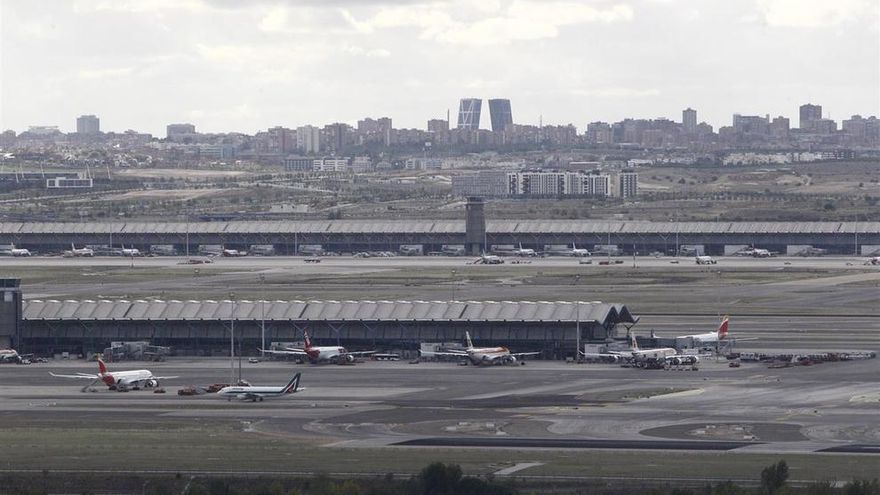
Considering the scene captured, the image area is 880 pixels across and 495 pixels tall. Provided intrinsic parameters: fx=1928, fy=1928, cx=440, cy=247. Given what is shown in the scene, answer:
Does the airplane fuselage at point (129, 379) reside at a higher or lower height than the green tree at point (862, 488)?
lower

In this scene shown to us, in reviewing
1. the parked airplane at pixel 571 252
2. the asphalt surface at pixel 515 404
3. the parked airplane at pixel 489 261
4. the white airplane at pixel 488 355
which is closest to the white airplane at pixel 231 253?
the parked airplane at pixel 489 261

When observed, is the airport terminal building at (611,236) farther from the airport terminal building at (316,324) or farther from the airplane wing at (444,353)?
the airplane wing at (444,353)

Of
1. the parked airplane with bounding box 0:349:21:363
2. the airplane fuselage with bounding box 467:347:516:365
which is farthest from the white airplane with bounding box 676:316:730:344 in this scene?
the parked airplane with bounding box 0:349:21:363

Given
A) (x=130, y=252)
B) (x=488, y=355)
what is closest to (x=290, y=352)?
(x=488, y=355)

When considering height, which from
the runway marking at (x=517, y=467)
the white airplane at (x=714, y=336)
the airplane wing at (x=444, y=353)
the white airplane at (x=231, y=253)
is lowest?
the white airplane at (x=231, y=253)

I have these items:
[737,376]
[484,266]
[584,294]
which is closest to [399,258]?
[484,266]

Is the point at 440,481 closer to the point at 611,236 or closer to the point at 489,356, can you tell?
the point at 489,356

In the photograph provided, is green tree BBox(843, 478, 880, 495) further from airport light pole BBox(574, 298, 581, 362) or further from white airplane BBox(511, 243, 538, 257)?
white airplane BBox(511, 243, 538, 257)

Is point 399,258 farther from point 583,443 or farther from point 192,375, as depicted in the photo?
point 583,443

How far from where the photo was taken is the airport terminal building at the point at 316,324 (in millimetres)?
99812

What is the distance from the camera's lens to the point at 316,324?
102 m

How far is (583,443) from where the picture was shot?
227 feet

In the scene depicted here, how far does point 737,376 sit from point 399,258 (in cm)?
9804

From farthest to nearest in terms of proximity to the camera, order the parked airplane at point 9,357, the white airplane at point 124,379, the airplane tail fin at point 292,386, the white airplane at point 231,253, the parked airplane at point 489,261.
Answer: the white airplane at point 231,253 → the parked airplane at point 489,261 → the parked airplane at point 9,357 → the white airplane at point 124,379 → the airplane tail fin at point 292,386
